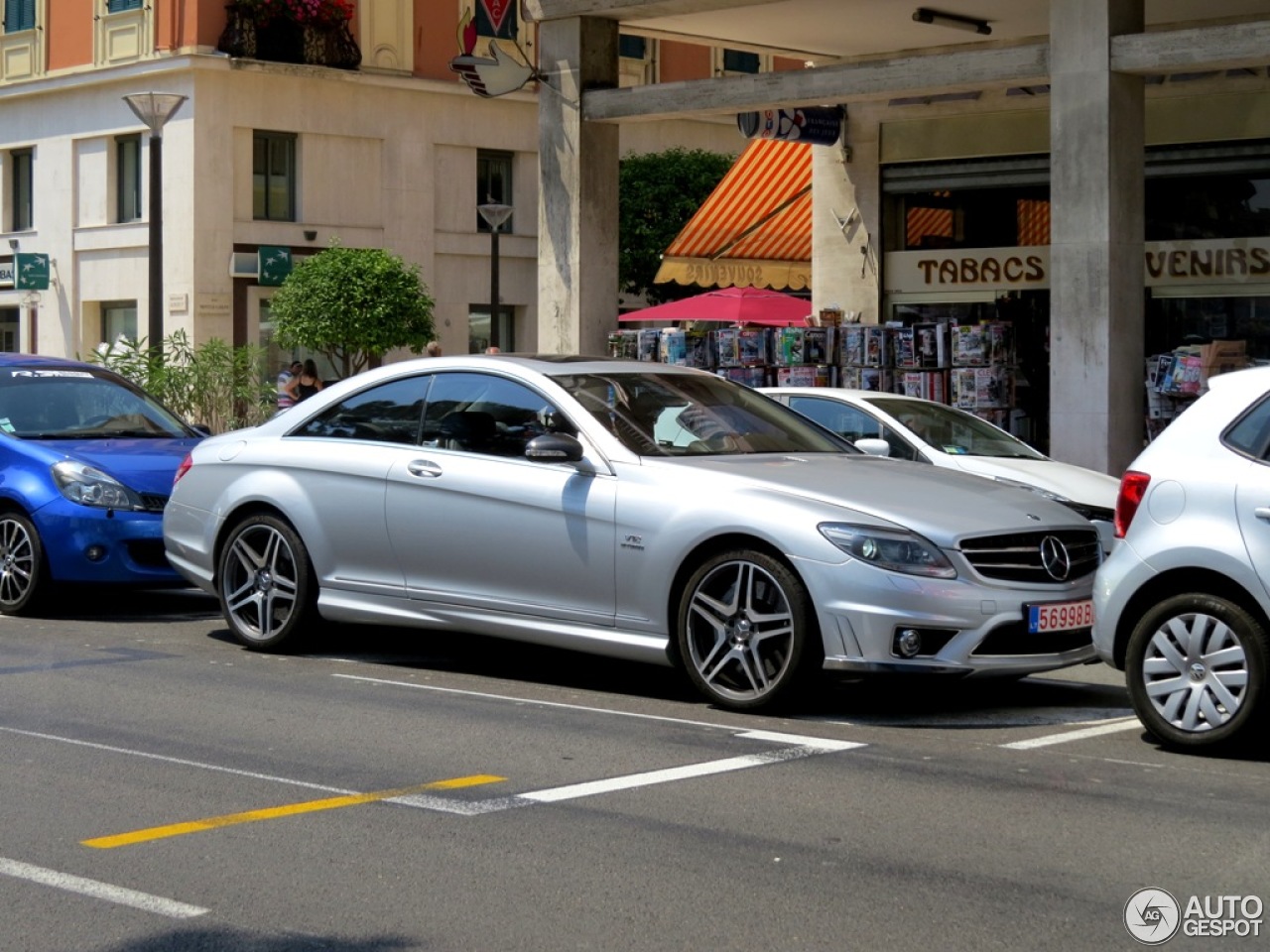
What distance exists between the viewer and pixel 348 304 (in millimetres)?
37625

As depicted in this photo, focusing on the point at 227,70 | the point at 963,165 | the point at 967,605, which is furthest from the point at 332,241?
the point at 967,605

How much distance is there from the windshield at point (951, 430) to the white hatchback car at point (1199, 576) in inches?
236

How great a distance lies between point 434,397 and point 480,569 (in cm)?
106

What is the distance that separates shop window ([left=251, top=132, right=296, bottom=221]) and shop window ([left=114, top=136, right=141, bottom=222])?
8.10 ft

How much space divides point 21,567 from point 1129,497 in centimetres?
747

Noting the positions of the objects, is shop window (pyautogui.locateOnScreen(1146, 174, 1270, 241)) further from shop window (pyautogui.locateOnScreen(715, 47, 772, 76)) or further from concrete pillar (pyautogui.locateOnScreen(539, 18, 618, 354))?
shop window (pyautogui.locateOnScreen(715, 47, 772, 76))

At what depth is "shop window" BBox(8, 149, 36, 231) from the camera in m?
43.2

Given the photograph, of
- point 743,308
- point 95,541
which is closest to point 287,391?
point 743,308

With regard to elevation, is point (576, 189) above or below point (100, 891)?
above

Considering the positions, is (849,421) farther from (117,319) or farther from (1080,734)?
(117,319)

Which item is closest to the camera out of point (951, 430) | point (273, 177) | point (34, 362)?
point (34, 362)

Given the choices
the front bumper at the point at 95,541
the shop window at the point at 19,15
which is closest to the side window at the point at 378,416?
the front bumper at the point at 95,541

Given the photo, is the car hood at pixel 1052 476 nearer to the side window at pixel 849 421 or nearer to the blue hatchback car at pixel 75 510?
the side window at pixel 849 421

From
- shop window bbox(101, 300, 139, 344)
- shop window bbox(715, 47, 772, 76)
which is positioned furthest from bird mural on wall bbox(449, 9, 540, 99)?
shop window bbox(715, 47, 772, 76)
